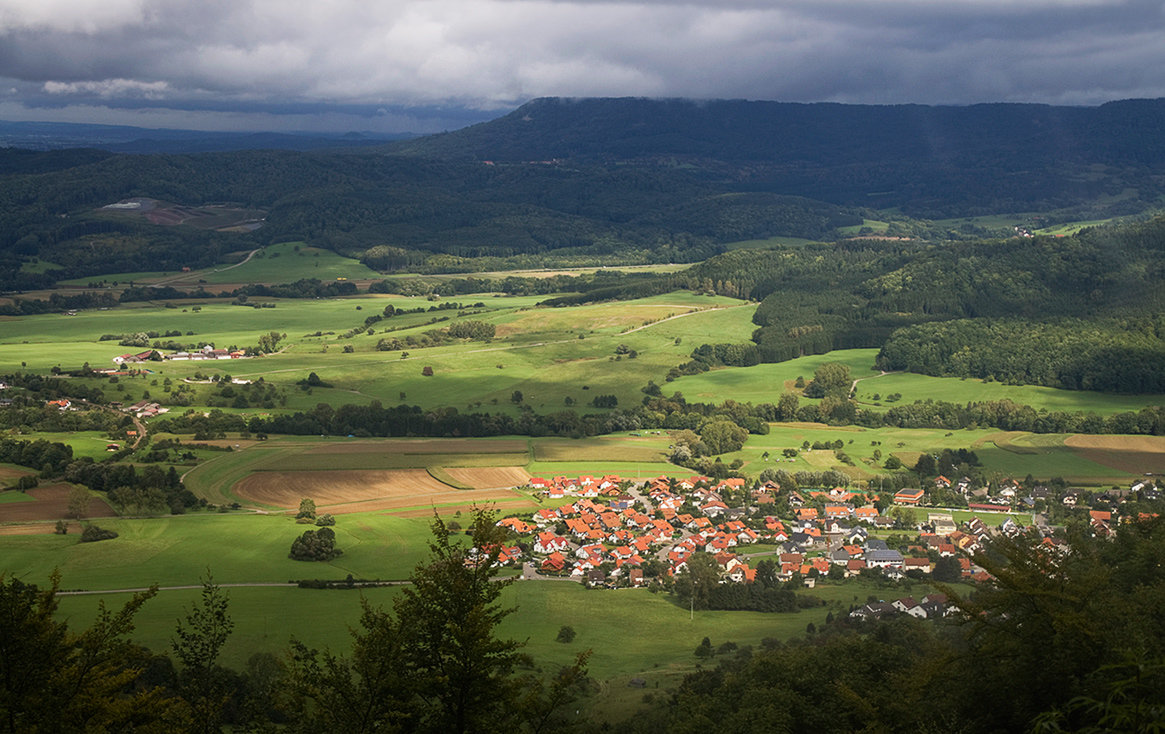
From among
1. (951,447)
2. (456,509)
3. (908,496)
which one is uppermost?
(456,509)

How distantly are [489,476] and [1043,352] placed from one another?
4638 cm

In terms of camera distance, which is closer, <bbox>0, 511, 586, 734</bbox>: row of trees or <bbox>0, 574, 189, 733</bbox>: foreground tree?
<bbox>0, 574, 189, 733</bbox>: foreground tree

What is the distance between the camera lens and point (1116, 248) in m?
96.8

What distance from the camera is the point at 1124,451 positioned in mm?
60656

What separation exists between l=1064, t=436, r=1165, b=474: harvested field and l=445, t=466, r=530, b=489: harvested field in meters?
32.7

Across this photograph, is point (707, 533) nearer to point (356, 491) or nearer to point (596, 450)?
point (596, 450)

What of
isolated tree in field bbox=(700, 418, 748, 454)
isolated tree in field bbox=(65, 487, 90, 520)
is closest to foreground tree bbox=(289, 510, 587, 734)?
isolated tree in field bbox=(65, 487, 90, 520)

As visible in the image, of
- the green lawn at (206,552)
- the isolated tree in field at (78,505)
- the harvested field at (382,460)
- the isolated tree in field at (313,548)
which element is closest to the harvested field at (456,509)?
the green lawn at (206,552)

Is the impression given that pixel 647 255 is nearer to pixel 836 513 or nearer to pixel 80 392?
pixel 80 392

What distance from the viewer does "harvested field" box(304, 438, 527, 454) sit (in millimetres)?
63969

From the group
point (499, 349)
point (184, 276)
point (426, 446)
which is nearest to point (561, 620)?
point (426, 446)

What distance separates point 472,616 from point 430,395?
214 feet

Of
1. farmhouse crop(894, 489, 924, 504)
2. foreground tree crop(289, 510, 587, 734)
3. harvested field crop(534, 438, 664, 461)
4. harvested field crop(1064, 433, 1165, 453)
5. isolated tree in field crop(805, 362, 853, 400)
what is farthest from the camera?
isolated tree in field crop(805, 362, 853, 400)

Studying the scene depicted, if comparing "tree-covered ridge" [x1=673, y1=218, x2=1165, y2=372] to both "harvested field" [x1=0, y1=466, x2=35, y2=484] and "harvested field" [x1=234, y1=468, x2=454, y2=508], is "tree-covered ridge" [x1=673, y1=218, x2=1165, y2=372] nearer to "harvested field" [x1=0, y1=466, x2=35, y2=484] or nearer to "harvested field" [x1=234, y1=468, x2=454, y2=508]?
"harvested field" [x1=234, y1=468, x2=454, y2=508]
